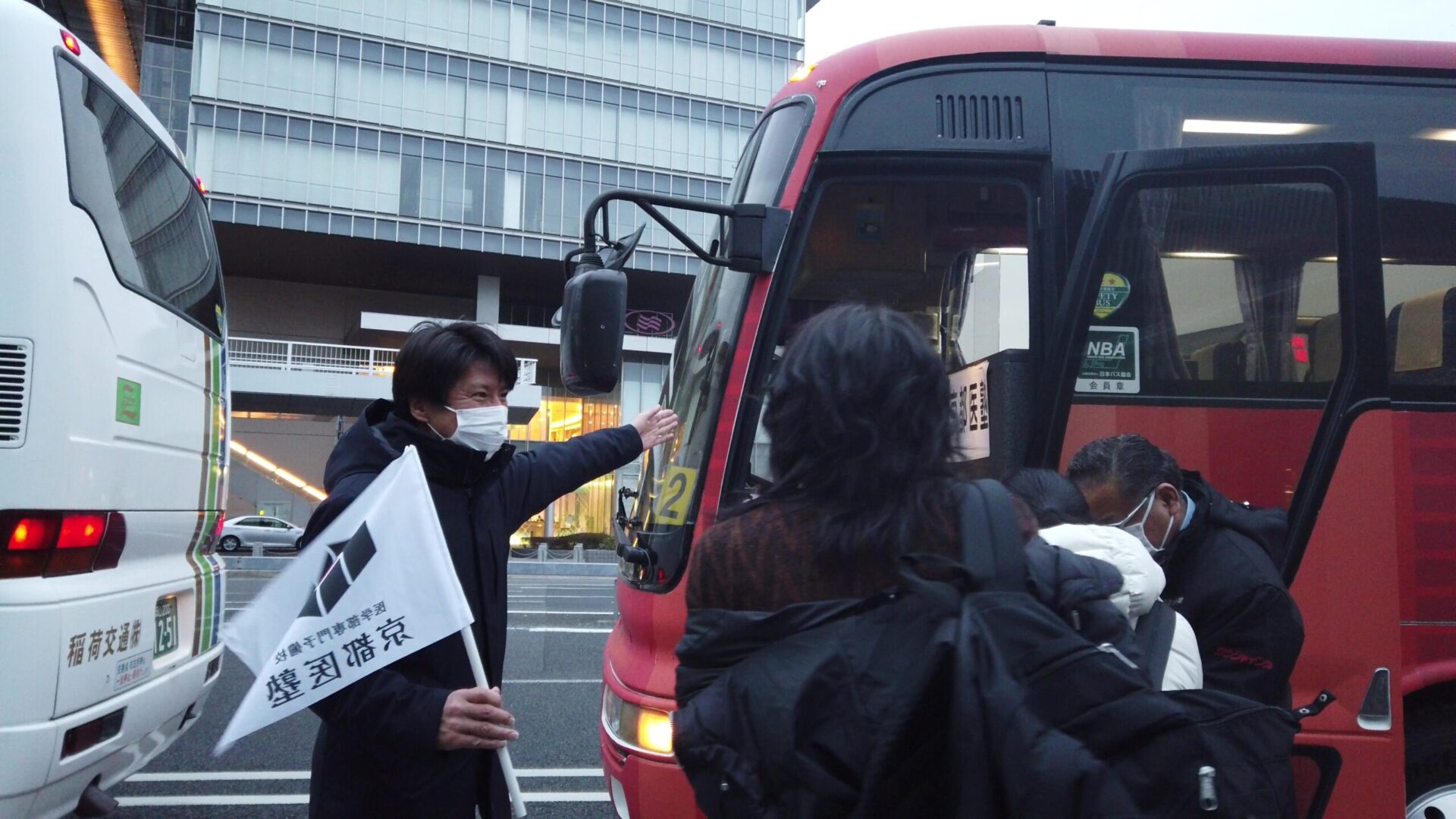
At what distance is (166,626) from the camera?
3799 mm

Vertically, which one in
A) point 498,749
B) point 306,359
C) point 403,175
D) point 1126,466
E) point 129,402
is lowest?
point 498,749

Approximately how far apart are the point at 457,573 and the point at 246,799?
3.37 m

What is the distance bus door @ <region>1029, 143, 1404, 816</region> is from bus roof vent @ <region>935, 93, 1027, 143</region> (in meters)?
0.34

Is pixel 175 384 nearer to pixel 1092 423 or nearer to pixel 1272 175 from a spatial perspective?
pixel 1092 423

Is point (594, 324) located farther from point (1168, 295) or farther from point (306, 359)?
point (306, 359)

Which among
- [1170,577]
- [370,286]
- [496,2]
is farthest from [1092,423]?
[370,286]

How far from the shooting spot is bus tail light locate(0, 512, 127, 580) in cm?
292

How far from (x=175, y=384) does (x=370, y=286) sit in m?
39.1

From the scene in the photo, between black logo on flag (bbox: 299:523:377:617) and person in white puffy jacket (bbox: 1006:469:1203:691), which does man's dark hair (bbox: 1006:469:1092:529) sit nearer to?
person in white puffy jacket (bbox: 1006:469:1203:691)

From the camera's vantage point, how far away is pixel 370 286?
133 feet

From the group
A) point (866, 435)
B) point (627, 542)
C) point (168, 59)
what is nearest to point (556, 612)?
point (627, 542)

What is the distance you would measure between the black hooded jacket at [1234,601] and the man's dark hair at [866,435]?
1309 millimetres

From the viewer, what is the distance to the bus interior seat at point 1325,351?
3.12 metres

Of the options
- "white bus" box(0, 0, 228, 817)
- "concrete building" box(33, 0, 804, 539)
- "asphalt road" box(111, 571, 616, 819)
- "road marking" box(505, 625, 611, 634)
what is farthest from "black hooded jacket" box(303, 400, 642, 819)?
"concrete building" box(33, 0, 804, 539)
